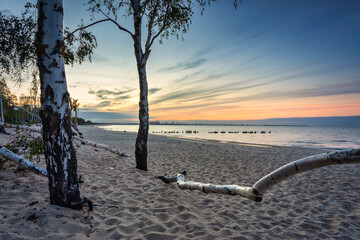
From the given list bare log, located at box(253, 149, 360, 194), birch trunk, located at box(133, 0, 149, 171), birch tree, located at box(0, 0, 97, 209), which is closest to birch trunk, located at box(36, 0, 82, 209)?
birch tree, located at box(0, 0, 97, 209)

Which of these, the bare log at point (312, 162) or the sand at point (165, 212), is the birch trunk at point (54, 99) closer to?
the sand at point (165, 212)

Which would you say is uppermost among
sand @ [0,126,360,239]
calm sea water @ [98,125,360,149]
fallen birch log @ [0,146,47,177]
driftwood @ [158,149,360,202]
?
driftwood @ [158,149,360,202]

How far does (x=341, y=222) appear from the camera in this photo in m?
5.01

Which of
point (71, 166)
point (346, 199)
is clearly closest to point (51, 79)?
point (71, 166)

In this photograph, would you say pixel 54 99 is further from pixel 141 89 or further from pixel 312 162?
pixel 141 89

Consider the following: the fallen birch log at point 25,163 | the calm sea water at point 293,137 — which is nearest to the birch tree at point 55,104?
the fallen birch log at point 25,163

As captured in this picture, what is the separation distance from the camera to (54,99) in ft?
12.0

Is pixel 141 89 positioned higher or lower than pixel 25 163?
higher

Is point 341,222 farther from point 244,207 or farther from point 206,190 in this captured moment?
point 206,190

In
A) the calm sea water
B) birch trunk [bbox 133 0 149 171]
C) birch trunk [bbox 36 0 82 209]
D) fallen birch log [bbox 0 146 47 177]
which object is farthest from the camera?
the calm sea water

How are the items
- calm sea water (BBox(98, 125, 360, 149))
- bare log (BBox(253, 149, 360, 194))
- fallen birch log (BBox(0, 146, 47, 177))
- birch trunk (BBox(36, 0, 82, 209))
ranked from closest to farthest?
bare log (BBox(253, 149, 360, 194)) → birch trunk (BBox(36, 0, 82, 209)) → fallen birch log (BBox(0, 146, 47, 177)) → calm sea water (BBox(98, 125, 360, 149))

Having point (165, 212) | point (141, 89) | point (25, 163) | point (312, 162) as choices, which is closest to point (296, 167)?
point (312, 162)

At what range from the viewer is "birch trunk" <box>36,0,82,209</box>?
3627 mm

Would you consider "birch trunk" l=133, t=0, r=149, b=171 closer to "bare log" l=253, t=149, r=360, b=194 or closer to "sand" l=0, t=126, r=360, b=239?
"sand" l=0, t=126, r=360, b=239
